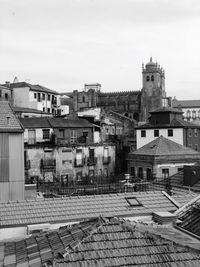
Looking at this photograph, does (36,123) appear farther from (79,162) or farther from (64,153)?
(79,162)

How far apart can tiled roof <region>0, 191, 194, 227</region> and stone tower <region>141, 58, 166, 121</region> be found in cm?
6646

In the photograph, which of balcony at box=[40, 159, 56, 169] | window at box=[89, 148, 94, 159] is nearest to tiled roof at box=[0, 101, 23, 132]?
balcony at box=[40, 159, 56, 169]

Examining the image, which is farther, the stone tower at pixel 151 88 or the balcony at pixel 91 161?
the stone tower at pixel 151 88

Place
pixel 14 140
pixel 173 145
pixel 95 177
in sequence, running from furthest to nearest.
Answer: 1. pixel 95 177
2. pixel 173 145
3. pixel 14 140

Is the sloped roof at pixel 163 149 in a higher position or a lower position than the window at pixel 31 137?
lower

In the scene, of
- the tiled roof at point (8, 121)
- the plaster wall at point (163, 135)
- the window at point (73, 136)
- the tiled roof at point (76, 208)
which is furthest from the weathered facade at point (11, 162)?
the plaster wall at point (163, 135)

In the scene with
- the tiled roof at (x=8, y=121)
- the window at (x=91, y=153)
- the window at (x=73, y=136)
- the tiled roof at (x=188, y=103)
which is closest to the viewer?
the tiled roof at (x=8, y=121)

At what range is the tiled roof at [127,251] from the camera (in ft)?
23.7

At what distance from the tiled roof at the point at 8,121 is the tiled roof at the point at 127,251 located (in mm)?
17338

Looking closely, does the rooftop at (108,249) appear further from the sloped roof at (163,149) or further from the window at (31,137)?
the window at (31,137)

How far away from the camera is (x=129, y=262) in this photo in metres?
7.29

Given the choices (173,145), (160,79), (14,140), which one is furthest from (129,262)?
(160,79)

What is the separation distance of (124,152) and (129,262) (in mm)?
48545

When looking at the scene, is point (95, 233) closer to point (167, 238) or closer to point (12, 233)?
point (167, 238)
